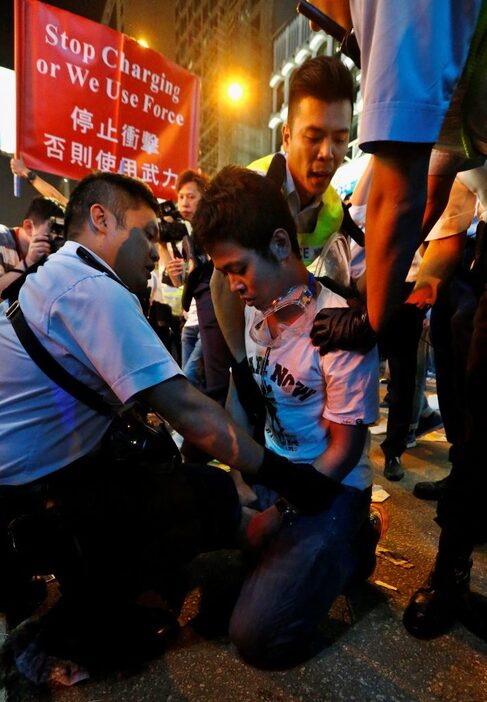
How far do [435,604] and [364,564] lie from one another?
0.31m

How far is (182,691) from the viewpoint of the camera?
4.18ft

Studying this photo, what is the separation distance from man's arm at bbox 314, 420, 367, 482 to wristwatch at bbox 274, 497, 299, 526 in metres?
0.22

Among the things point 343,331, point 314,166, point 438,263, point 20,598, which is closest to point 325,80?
point 314,166

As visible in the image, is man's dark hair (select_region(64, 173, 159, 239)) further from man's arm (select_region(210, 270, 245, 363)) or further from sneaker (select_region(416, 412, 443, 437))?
sneaker (select_region(416, 412, 443, 437))

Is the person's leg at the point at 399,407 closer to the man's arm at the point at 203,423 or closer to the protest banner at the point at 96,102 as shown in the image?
the man's arm at the point at 203,423

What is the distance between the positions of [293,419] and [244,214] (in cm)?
87

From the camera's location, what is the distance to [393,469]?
2.86 metres

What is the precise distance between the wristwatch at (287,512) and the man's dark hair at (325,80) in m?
1.83

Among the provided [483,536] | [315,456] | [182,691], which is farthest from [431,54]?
[182,691]

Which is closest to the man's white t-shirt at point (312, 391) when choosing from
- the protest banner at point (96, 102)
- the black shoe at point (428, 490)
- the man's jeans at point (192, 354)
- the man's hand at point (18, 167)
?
the black shoe at point (428, 490)

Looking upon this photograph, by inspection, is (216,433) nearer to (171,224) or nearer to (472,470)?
(472,470)

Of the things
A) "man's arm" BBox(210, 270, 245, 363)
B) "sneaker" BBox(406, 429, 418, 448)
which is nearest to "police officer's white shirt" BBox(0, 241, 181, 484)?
"man's arm" BBox(210, 270, 245, 363)

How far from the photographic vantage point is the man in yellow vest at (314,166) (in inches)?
74.0

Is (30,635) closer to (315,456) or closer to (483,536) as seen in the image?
(315,456)
